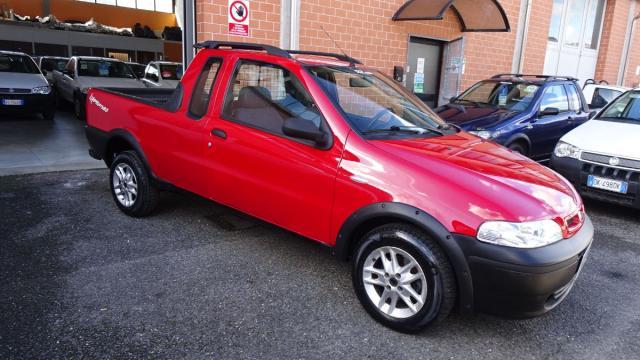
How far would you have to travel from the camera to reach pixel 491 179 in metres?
2.92

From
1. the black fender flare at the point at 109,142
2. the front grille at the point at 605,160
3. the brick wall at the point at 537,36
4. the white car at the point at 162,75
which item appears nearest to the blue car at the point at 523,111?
the front grille at the point at 605,160

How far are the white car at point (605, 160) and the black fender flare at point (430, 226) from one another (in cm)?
370

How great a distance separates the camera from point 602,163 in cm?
555

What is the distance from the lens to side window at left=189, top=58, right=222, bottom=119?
4066mm

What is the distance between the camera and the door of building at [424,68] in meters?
10.3

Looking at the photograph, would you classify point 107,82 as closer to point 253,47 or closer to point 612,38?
point 253,47

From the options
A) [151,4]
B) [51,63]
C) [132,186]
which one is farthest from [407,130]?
[151,4]

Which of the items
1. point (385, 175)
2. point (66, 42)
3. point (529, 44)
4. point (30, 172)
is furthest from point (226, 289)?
point (66, 42)

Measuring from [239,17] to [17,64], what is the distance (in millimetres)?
7188

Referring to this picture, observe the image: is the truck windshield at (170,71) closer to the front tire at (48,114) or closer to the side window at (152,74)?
the side window at (152,74)

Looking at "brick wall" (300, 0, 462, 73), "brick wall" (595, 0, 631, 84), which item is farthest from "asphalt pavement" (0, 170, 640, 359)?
"brick wall" (595, 0, 631, 84)

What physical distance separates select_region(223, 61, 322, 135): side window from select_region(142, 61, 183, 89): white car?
9765 mm

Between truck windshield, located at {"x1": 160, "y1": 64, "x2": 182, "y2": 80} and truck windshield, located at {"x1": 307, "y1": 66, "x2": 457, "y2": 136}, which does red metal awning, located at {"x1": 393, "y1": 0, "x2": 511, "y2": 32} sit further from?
truck windshield, located at {"x1": 160, "y1": 64, "x2": 182, "y2": 80}

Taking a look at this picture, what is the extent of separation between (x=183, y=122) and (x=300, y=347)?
228 cm
